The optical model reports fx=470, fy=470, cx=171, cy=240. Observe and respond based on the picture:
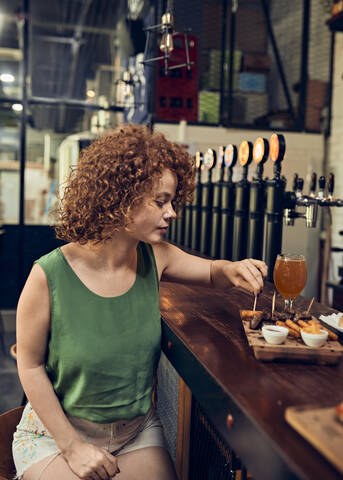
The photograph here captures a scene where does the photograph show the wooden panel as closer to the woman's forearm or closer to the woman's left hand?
the woman's left hand

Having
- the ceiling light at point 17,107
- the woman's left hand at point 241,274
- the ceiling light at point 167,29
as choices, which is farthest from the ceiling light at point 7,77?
the woman's left hand at point 241,274

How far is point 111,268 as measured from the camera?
1326 millimetres

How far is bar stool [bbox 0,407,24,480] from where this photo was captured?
1247 millimetres

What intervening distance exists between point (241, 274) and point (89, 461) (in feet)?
2.10

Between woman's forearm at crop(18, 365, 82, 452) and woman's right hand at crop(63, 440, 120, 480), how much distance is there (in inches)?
0.7

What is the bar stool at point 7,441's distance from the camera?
125 cm

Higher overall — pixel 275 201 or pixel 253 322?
pixel 275 201

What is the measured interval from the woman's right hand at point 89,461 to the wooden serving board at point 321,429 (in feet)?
1.88

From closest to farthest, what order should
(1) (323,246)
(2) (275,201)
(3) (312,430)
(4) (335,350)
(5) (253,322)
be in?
(3) (312,430) → (4) (335,350) → (5) (253,322) → (2) (275,201) → (1) (323,246)

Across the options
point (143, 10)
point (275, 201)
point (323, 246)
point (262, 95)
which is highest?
point (143, 10)

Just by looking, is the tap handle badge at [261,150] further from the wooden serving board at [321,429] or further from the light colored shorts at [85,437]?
the wooden serving board at [321,429]

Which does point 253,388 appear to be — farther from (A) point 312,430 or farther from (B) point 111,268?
(B) point 111,268

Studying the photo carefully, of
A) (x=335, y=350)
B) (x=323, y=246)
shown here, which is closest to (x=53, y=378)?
(x=335, y=350)

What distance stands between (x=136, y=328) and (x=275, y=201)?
101 centimetres
